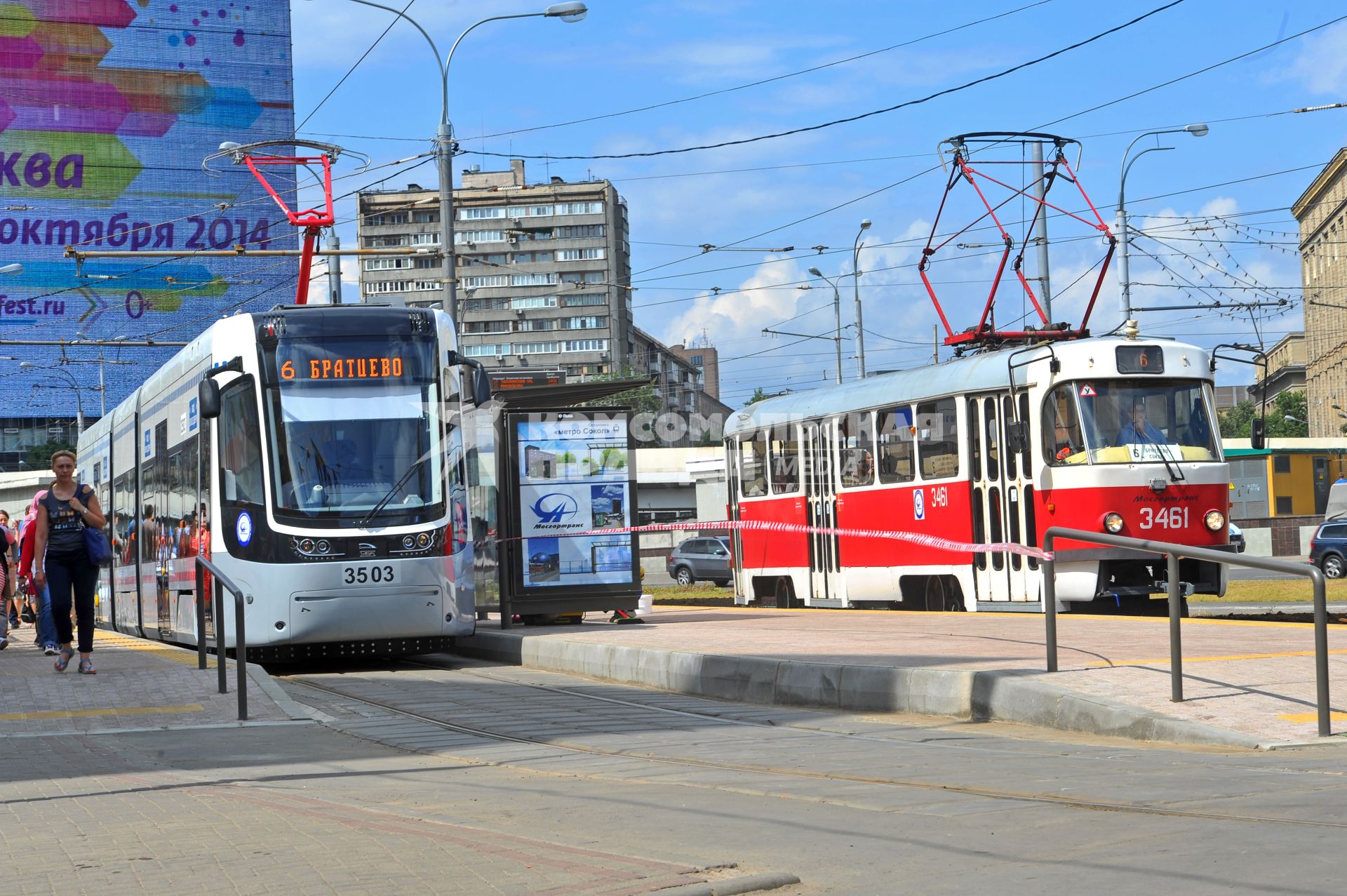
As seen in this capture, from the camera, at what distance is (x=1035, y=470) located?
18016 millimetres

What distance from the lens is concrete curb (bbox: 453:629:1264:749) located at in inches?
349

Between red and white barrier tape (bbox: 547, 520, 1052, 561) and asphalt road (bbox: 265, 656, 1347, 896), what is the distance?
6.15 metres

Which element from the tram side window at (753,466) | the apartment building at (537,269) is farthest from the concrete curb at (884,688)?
the apartment building at (537,269)

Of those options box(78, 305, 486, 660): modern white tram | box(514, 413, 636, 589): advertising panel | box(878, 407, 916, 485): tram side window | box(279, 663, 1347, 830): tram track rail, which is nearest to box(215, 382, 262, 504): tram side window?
box(78, 305, 486, 660): modern white tram

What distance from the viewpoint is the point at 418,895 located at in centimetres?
504

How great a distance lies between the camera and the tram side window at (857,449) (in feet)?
70.2

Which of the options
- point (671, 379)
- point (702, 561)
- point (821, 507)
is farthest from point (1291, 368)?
point (821, 507)

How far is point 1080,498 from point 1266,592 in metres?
10.9

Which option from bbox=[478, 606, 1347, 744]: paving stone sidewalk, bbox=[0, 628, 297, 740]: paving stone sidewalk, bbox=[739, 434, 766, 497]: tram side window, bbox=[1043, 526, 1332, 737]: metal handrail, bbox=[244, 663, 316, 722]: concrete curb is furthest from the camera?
bbox=[739, 434, 766, 497]: tram side window

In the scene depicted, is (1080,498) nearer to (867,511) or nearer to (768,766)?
(867,511)

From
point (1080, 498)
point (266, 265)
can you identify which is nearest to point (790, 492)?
point (1080, 498)

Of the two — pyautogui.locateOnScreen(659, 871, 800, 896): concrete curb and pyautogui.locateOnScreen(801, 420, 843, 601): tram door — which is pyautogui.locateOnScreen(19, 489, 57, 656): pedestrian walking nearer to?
pyautogui.locateOnScreen(659, 871, 800, 896): concrete curb

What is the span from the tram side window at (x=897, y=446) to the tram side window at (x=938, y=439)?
210mm

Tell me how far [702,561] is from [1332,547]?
612 inches
